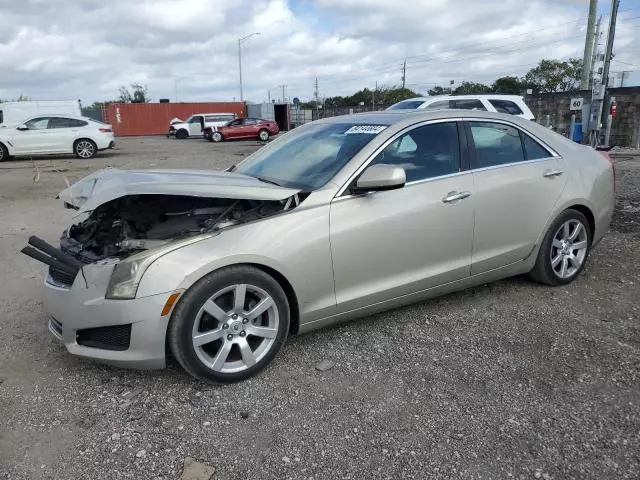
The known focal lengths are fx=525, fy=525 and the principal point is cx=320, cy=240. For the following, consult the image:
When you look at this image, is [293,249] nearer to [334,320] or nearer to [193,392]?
[334,320]

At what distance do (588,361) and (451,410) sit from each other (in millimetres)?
1094

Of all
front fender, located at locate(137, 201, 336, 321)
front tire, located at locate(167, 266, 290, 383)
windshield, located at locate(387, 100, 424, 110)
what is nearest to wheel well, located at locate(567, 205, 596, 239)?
front fender, located at locate(137, 201, 336, 321)

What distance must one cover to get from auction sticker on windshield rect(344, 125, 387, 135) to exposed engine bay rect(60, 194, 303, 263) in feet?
2.65

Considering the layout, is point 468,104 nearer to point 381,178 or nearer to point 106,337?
point 381,178

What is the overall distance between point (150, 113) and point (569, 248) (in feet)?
146

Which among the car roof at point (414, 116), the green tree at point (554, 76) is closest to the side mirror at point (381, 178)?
the car roof at point (414, 116)

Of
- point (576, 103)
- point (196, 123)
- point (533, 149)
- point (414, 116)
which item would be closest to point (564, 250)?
point (533, 149)

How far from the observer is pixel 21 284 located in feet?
16.4

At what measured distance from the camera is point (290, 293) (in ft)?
10.8

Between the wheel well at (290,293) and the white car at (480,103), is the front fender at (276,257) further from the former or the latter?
the white car at (480,103)

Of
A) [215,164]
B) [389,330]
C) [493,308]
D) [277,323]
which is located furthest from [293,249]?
[215,164]

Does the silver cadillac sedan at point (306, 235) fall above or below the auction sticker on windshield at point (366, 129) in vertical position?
below

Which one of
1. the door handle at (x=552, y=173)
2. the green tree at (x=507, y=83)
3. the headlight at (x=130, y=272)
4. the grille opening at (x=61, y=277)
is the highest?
the green tree at (x=507, y=83)

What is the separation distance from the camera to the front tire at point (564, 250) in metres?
4.33
